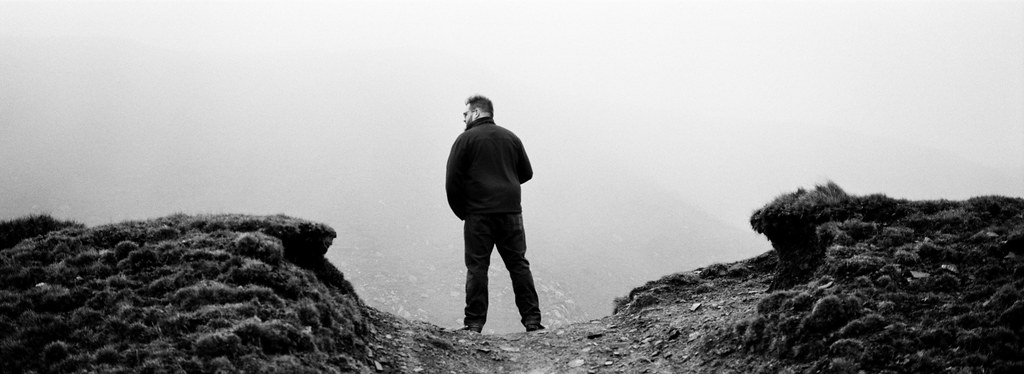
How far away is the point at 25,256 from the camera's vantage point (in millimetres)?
8305

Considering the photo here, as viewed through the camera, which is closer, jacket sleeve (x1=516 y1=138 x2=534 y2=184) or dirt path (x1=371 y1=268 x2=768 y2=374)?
dirt path (x1=371 y1=268 x2=768 y2=374)

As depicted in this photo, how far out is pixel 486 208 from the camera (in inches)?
433

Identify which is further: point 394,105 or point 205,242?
point 394,105

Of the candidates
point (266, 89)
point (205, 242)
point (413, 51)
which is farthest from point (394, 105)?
point (205, 242)

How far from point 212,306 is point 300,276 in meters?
1.56

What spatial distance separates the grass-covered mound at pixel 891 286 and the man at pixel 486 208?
4.47 meters

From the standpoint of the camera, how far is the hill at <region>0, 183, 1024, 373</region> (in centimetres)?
614

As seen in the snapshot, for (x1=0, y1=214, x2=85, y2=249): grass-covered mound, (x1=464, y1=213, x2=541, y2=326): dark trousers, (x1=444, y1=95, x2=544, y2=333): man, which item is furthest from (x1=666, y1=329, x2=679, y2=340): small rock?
(x1=0, y1=214, x2=85, y2=249): grass-covered mound

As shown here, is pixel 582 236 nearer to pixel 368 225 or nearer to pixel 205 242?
pixel 368 225

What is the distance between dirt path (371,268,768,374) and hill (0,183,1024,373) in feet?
0.13

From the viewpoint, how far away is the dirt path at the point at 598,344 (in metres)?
8.27

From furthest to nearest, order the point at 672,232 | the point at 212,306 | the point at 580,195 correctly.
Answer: the point at 580,195
the point at 672,232
the point at 212,306

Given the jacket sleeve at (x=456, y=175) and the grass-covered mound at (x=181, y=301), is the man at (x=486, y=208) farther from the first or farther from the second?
the grass-covered mound at (x=181, y=301)

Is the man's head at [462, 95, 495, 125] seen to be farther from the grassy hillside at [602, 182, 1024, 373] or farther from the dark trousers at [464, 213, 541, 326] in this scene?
the grassy hillside at [602, 182, 1024, 373]
